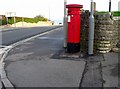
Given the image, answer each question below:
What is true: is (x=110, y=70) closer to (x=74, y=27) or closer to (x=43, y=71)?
(x=43, y=71)

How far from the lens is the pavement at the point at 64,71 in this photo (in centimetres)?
733

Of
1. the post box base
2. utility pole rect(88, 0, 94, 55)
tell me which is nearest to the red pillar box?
the post box base

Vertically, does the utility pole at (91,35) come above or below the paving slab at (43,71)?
above

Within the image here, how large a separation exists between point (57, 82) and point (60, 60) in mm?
2795

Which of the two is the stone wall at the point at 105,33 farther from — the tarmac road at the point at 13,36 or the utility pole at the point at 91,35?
the tarmac road at the point at 13,36

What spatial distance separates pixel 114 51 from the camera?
1120cm

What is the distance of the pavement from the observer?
24.1 feet

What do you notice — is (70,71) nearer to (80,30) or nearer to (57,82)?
(57,82)

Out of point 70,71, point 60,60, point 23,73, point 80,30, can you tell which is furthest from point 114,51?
point 23,73

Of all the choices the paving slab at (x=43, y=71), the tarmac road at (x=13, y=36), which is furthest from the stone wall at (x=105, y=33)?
the tarmac road at (x=13, y=36)

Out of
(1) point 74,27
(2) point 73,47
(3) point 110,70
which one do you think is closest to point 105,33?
(1) point 74,27

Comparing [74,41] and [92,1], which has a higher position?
[92,1]

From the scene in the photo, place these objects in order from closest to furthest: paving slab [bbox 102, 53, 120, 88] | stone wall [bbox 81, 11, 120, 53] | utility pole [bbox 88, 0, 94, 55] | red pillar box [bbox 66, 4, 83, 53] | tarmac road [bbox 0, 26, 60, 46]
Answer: paving slab [bbox 102, 53, 120, 88] < utility pole [bbox 88, 0, 94, 55] < stone wall [bbox 81, 11, 120, 53] < red pillar box [bbox 66, 4, 83, 53] < tarmac road [bbox 0, 26, 60, 46]

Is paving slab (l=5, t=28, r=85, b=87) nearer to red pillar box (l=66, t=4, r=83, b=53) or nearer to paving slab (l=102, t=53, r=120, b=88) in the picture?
paving slab (l=102, t=53, r=120, b=88)
